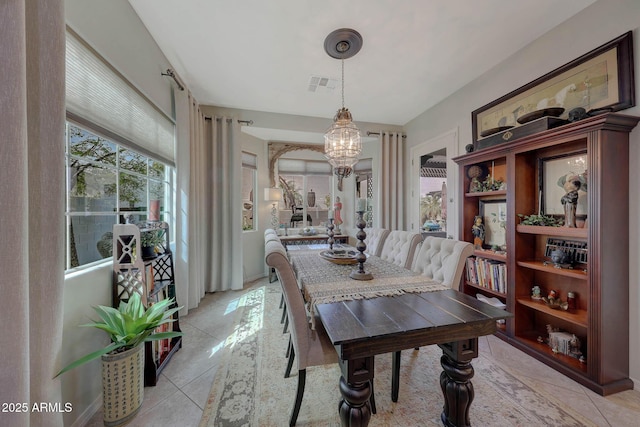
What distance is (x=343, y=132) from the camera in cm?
234

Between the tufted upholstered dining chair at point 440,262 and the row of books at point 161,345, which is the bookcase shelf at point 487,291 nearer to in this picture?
the tufted upholstered dining chair at point 440,262

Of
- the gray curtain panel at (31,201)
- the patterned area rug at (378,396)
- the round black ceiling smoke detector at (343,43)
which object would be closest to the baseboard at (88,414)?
the gray curtain panel at (31,201)

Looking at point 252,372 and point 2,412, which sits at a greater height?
point 2,412

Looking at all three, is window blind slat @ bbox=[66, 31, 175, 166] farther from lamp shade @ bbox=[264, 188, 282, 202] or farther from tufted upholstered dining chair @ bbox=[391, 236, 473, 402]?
tufted upholstered dining chair @ bbox=[391, 236, 473, 402]

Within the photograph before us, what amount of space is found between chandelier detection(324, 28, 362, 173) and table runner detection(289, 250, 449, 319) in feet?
3.54

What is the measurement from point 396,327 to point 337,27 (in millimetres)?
2356

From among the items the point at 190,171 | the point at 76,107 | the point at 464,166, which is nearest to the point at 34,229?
the point at 76,107

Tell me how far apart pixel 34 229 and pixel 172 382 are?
4.61ft

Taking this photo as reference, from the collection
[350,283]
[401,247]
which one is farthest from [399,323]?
[401,247]

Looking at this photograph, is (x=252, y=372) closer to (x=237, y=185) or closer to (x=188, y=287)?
(x=188, y=287)

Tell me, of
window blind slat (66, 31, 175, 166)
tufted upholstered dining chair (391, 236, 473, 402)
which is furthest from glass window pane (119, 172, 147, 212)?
tufted upholstered dining chair (391, 236, 473, 402)

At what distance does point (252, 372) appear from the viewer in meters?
1.79

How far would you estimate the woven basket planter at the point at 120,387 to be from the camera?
4.29ft

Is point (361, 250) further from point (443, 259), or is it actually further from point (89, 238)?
point (89, 238)
